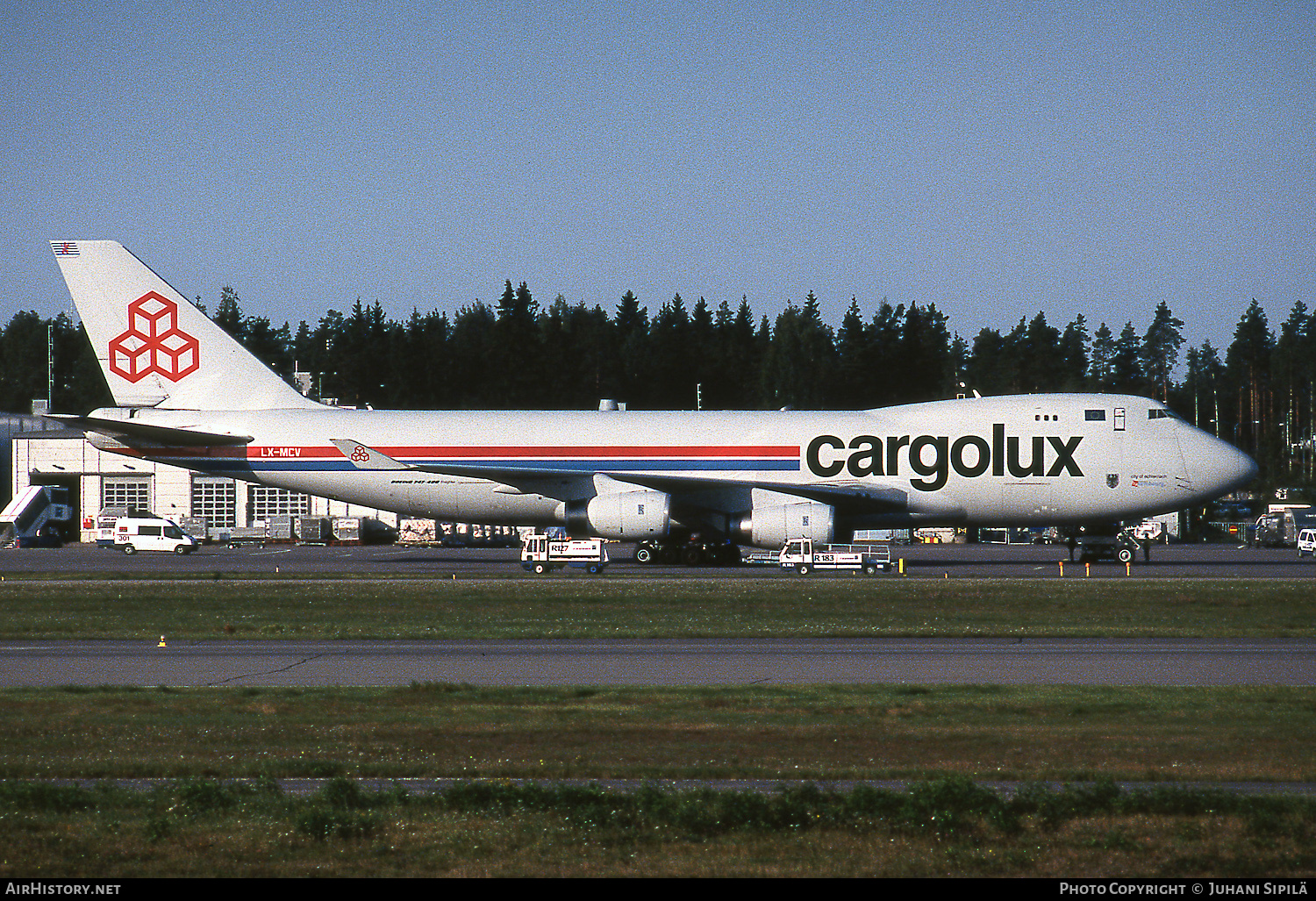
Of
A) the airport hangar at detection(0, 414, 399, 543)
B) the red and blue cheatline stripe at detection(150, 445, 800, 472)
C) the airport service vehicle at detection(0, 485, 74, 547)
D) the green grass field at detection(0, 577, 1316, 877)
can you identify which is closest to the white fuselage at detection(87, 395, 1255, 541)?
the red and blue cheatline stripe at detection(150, 445, 800, 472)

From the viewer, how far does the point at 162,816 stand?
10.5 m

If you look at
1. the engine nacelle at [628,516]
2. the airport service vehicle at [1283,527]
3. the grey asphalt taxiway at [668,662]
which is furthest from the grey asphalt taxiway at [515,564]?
the grey asphalt taxiway at [668,662]

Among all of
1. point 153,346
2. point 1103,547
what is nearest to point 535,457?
point 153,346

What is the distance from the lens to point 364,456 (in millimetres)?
45438

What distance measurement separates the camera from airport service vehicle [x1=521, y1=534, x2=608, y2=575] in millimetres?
42938

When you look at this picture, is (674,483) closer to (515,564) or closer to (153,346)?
(515,564)

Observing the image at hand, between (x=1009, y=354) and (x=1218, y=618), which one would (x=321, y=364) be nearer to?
(x=1009, y=354)

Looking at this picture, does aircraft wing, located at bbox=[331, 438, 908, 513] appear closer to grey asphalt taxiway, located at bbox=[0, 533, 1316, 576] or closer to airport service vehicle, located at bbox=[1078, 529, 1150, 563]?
grey asphalt taxiway, located at bbox=[0, 533, 1316, 576]

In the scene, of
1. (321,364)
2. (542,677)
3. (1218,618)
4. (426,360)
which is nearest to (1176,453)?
(1218,618)

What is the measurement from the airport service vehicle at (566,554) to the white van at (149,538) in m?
27.2

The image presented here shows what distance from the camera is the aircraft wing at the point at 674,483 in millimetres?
45031

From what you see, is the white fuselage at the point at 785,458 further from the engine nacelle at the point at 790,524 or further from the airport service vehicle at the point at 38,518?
the airport service vehicle at the point at 38,518

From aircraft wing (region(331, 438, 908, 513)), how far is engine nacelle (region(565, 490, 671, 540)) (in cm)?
98

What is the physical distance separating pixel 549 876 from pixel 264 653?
14.3 m
